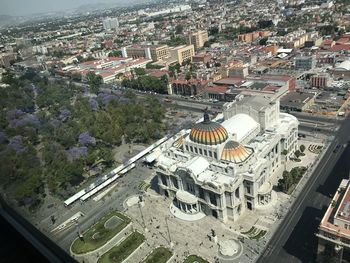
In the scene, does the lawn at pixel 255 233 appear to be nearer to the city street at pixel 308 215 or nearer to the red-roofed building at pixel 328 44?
the city street at pixel 308 215

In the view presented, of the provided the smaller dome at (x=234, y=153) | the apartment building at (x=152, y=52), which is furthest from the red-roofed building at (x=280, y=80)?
the apartment building at (x=152, y=52)

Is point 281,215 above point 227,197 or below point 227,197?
below

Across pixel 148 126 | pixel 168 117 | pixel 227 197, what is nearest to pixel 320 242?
pixel 227 197

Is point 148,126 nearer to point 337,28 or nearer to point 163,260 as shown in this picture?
point 163,260

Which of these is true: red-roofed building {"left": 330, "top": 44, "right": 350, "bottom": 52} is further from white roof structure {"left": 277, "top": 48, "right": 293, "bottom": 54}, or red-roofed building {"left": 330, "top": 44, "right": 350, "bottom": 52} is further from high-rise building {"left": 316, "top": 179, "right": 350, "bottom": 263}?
high-rise building {"left": 316, "top": 179, "right": 350, "bottom": 263}

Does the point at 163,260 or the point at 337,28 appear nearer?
the point at 163,260

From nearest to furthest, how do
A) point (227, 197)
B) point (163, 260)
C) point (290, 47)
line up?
point (163, 260) < point (227, 197) < point (290, 47)

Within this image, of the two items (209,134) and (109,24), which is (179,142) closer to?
(209,134)
